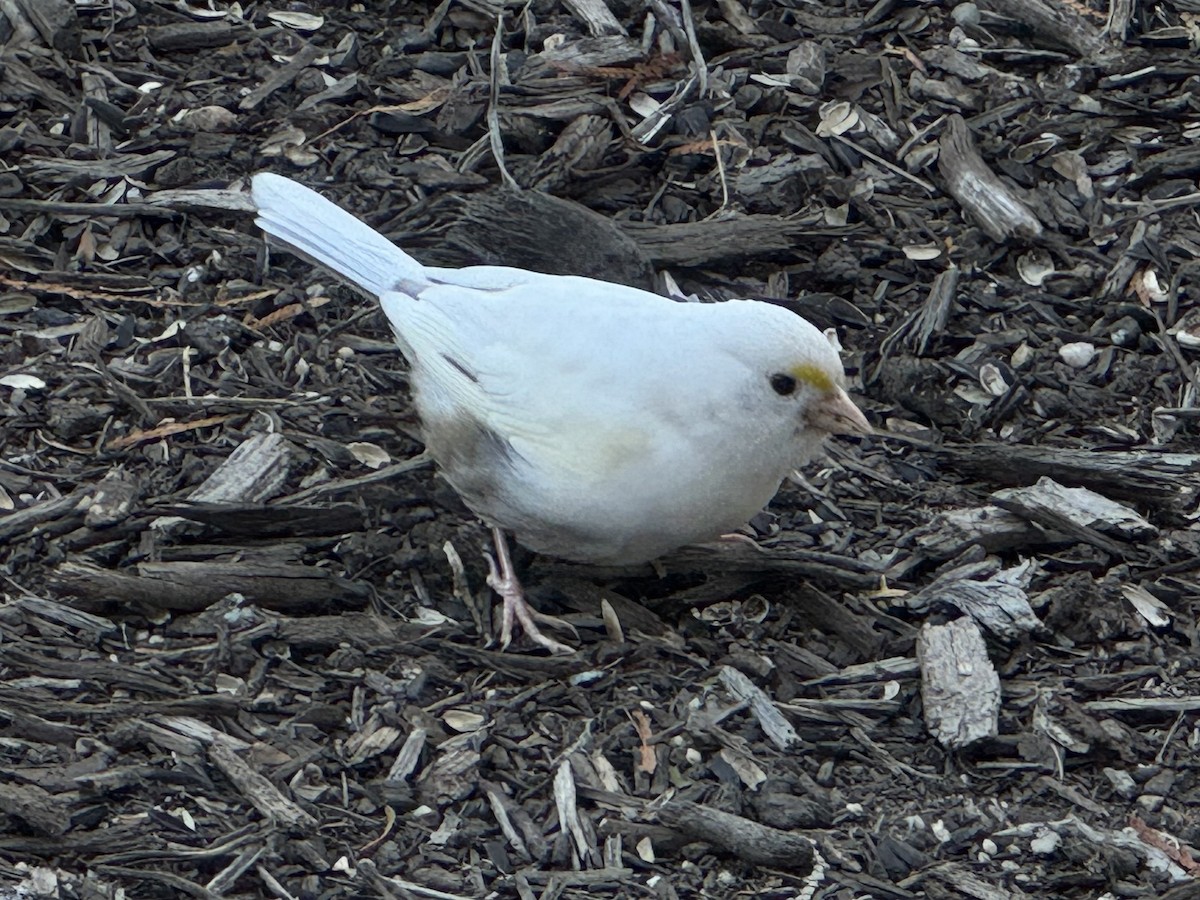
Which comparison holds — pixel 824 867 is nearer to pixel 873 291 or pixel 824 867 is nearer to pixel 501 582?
pixel 501 582

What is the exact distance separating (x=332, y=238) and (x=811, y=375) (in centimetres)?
157

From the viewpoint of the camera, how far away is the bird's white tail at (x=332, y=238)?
501 cm

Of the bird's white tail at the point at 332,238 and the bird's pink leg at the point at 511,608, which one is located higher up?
the bird's white tail at the point at 332,238

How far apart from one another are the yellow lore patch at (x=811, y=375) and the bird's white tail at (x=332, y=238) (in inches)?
47.3

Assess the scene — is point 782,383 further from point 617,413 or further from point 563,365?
point 563,365

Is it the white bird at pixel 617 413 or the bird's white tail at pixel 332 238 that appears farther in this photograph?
the bird's white tail at pixel 332 238

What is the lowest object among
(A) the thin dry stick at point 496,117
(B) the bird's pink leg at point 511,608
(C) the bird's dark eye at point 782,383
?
(B) the bird's pink leg at point 511,608

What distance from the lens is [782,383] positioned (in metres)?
4.33

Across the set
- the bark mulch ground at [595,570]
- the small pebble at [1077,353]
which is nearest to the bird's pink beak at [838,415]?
the bark mulch ground at [595,570]

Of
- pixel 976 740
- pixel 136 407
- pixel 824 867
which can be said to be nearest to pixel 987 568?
pixel 976 740

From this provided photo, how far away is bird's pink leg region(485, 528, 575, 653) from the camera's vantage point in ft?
15.0

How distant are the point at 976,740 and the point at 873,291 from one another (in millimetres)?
1810

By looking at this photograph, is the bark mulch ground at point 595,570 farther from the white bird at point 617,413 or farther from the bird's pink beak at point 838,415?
the bird's pink beak at point 838,415

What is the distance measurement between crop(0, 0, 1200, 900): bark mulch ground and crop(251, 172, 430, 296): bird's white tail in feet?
1.35
